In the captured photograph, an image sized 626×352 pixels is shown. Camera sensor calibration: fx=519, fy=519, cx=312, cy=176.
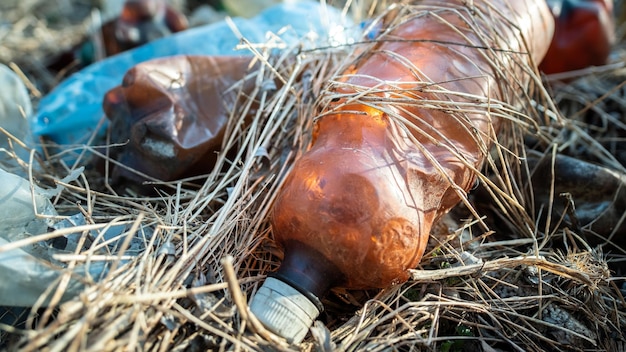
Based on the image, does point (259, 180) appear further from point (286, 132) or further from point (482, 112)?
point (482, 112)

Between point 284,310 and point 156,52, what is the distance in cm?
133

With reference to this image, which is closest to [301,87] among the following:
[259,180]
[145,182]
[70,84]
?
[259,180]

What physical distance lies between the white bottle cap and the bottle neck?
0.01 meters

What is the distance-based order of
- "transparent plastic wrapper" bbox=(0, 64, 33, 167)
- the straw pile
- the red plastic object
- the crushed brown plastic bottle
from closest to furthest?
the straw pile → the crushed brown plastic bottle → "transparent plastic wrapper" bbox=(0, 64, 33, 167) → the red plastic object

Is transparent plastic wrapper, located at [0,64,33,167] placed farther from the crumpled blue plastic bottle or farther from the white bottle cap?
the white bottle cap

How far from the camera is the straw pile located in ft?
3.19

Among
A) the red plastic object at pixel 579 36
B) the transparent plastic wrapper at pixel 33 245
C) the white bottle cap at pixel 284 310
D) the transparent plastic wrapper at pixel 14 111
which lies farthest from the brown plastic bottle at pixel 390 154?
the transparent plastic wrapper at pixel 14 111

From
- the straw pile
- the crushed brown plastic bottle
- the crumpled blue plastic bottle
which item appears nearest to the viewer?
the straw pile

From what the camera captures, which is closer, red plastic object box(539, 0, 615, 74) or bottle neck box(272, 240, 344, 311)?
bottle neck box(272, 240, 344, 311)

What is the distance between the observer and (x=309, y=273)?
3.52ft

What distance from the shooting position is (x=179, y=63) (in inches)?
63.2

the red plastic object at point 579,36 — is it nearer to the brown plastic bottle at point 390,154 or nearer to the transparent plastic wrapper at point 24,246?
the brown plastic bottle at point 390,154

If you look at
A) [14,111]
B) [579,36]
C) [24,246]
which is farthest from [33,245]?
[579,36]

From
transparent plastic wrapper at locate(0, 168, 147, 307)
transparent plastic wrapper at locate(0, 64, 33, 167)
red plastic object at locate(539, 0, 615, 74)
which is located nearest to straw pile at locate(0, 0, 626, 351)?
transparent plastic wrapper at locate(0, 168, 147, 307)
